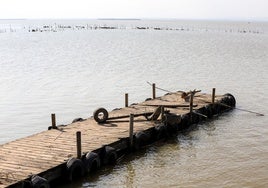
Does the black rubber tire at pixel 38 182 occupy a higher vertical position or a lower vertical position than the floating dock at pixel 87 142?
lower

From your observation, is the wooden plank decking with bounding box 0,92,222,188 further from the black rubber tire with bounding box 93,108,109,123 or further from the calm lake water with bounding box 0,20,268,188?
the calm lake water with bounding box 0,20,268,188

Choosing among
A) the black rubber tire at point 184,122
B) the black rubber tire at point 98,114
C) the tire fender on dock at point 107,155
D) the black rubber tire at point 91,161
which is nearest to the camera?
the black rubber tire at point 91,161

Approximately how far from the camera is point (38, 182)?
574 inches

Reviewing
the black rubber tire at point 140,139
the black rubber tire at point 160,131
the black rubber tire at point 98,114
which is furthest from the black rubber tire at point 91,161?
the black rubber tire at point 160,131

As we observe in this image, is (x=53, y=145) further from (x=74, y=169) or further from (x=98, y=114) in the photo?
(x=98, y=114)

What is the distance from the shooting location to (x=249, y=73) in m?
45.5

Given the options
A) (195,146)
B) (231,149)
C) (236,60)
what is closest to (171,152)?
(195,146)

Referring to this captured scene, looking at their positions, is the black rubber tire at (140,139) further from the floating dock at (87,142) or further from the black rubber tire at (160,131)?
the black rubber tire at (160,131)

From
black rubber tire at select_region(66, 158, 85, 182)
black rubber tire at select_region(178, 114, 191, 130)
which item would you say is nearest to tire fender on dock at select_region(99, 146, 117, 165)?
black rubber tire at select_region(66, 158, 85, 182)

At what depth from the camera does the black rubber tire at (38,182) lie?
570 inches

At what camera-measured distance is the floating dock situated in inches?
613

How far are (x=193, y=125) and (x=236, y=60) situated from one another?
34451mm

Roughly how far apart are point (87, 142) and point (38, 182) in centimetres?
468

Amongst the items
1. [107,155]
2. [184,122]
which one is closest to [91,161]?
[107,155]
